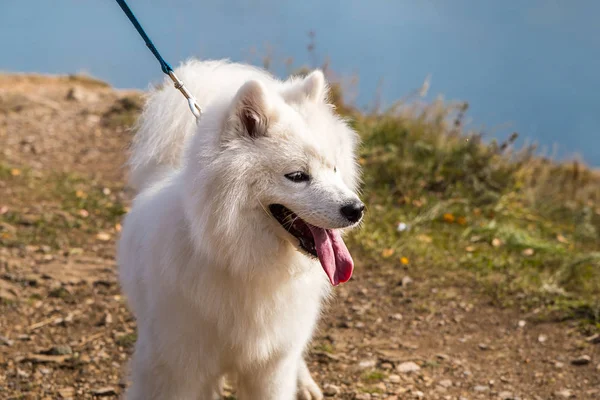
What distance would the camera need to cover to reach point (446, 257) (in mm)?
5684

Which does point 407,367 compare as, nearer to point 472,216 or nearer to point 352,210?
point 352,210

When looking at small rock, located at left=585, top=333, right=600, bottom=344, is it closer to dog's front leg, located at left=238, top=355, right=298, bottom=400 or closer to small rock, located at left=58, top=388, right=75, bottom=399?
dog's front leg, located at left=238, top=355, right=298, bottom=400

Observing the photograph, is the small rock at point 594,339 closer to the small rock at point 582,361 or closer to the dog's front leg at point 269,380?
the small rock at point 582,361

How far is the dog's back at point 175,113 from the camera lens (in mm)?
3281

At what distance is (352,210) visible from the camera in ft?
8.24

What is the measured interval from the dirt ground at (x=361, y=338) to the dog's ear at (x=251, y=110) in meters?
1.84

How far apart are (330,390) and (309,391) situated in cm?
21

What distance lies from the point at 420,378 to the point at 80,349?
2030 mm

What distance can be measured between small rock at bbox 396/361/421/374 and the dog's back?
1804mm

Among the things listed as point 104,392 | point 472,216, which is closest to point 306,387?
point 104,392

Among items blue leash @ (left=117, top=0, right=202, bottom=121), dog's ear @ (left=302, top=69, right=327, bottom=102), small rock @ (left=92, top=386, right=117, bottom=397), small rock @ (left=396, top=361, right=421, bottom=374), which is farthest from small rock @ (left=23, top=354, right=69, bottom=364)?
dog's ear @ (left=302, top=69, right=327, bottom=102)

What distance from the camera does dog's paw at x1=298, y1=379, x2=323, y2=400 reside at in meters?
3.65

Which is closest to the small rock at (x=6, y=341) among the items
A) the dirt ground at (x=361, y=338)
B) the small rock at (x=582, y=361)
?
the dirt ground at (x=361, y=338)

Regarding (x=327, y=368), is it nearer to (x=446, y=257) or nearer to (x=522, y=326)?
(x=522, y=326)
